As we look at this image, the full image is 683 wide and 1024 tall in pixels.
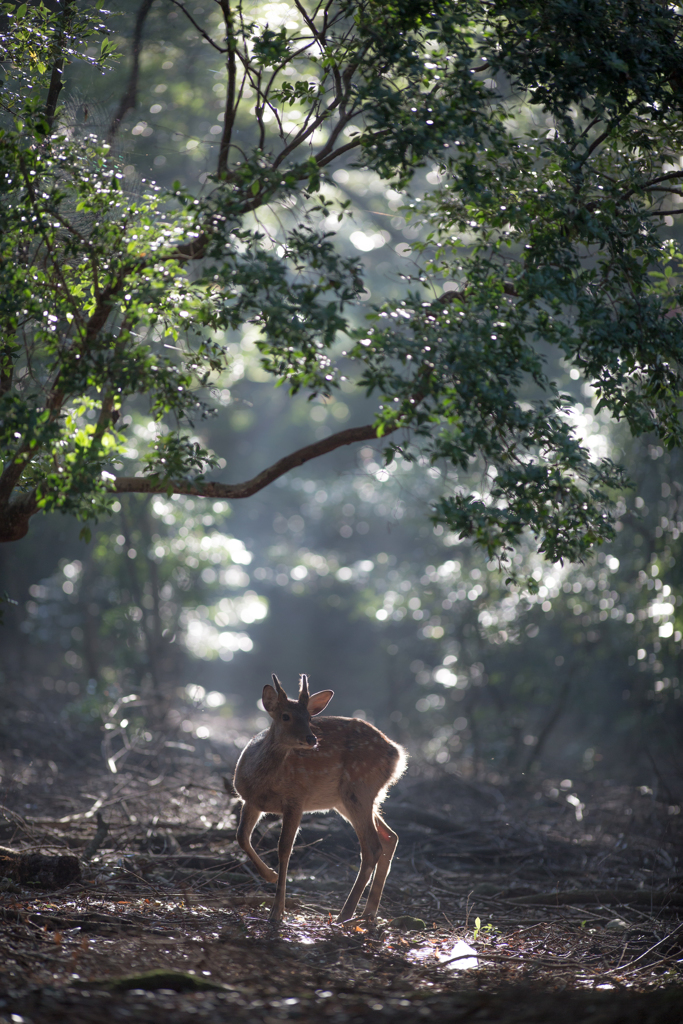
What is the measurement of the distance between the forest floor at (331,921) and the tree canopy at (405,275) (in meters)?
2.70

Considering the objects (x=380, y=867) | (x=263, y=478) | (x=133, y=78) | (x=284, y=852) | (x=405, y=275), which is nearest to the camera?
(x=405, y=275)

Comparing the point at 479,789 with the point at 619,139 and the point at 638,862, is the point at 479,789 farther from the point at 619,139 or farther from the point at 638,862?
the point at 619,139

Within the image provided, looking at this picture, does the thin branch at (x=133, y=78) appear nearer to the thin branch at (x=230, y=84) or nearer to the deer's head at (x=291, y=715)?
the thin branch at (x=230, y=84)

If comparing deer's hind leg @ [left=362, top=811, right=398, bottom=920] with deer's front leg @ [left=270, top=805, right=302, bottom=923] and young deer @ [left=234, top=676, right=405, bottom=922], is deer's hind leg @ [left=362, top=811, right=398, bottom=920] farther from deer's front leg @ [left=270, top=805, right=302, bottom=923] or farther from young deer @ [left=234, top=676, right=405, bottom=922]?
deer's front leg @ [left=270, top=805, right=302, bottom=923]

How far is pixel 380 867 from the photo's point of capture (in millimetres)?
6691

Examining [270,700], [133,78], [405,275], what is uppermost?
[133,78]

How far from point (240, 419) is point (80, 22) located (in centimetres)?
2327

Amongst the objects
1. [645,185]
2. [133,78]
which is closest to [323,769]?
[645,185]

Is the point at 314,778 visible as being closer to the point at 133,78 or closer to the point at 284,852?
the point at 284,852

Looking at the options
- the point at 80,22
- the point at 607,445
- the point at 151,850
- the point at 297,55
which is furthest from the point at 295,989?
the point at 607,445

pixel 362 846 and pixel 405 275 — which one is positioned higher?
pixel 405 275

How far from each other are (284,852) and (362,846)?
68 cm

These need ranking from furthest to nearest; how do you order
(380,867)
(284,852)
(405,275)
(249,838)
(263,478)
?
(263,478), (380,867), (249,838), (284,852), (405,275)

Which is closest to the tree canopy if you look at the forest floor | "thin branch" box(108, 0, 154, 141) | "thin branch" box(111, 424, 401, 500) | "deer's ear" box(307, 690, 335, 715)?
"thin branch" box(111, 424, 401, 500)
